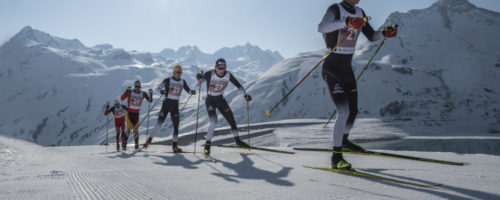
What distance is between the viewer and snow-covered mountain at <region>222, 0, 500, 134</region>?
45.5 metres

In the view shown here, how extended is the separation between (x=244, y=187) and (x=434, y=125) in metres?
41.9

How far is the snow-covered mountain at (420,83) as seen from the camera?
45531 millimetres

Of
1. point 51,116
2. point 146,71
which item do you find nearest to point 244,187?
point 51,116

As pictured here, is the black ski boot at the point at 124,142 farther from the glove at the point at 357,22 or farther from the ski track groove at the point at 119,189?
the glove at the point at 357,22

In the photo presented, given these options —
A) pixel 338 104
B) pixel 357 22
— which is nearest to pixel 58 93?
pixel 338 104

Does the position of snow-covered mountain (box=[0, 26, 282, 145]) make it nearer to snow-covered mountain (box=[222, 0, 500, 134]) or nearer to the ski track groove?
snow-covered mountain (box=[222, 0, 500, 134])

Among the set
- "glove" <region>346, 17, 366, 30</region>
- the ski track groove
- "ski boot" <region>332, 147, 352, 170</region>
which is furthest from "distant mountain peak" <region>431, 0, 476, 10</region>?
the ski track groove

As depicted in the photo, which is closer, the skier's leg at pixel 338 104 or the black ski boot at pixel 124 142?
the skier's leg at pixel 338 104

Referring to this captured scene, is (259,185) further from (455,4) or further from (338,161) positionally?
(455,4)

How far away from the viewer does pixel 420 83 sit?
52.0m

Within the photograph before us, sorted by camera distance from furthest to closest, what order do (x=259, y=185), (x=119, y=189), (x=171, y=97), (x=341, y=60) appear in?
(x=171, y=97), (x=341, y=60), (x=259, y=185), (x=119, y=189)

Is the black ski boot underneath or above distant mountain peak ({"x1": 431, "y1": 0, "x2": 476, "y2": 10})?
underneath

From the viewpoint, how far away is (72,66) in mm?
134000

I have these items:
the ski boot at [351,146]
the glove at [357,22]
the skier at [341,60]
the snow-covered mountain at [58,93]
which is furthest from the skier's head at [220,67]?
the snow-covered mountain at [58,93]
